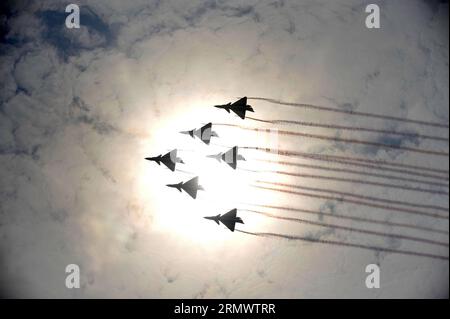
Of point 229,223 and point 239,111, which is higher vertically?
point 239,111

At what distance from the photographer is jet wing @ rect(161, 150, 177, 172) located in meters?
7.74

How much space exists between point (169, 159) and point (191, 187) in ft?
3.06

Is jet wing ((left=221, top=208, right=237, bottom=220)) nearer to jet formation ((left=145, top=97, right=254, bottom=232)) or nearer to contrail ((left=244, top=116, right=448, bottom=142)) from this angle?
jet formation ((left=145, top=97, right=254, bottom=232))

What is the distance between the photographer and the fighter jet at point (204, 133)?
7.86 meters

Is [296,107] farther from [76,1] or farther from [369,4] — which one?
[76,1]

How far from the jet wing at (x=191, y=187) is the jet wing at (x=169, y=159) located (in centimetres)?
56

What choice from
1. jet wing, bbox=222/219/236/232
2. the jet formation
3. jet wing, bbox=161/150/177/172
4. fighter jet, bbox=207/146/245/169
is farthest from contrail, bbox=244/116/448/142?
jet wing, bbox=222/219/236/232

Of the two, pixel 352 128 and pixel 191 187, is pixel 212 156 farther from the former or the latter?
pixel 352 128

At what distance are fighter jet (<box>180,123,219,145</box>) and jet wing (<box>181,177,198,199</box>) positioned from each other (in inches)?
43.3

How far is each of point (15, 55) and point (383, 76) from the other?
33.0 ft

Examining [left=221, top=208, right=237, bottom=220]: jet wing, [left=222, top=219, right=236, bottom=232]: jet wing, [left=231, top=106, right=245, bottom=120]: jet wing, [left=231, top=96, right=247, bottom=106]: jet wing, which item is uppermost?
[left=231, top=96, right=247, bottom=106]: jet wing

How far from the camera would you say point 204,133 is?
25.9ft

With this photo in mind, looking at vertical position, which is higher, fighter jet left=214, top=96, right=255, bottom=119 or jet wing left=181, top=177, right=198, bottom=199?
fighter jet left=214, top=96, right=255, bottom=119

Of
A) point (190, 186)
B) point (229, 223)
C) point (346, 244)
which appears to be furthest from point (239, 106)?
point (346, 244)
